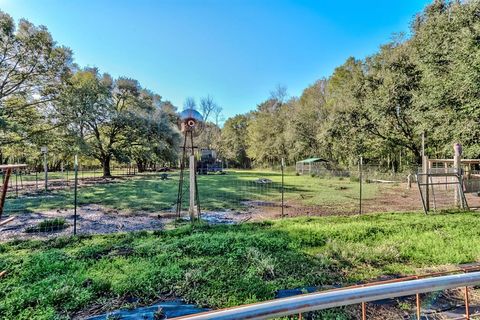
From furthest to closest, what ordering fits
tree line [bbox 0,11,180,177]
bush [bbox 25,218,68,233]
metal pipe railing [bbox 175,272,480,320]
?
1. tree line [bbox 0,11,180,177]
2. bush [bbox 25,218,68,233]
3. metal pipe railing [bbox 175,272,480,320]

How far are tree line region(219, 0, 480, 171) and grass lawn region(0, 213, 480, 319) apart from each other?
8.99m

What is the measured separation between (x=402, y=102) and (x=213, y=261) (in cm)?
1868

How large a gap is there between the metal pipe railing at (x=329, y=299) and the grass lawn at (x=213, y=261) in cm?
197

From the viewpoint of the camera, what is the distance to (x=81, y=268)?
10.9ft

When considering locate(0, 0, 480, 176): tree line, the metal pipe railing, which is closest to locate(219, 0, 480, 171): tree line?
locate(0, 0, 480, 176): tree line

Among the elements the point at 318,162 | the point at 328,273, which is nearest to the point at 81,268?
the point at 328,273

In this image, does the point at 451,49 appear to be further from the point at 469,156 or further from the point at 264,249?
the point at 264,249

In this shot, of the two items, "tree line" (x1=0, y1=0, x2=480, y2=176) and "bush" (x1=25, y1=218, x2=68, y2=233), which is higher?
"tree line" (x1=0, y1=0, x2=480, y2=176)

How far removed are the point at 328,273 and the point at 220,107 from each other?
152 ft

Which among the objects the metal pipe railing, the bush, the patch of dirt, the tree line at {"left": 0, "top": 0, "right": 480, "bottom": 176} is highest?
the tree line at {"left": 0, "top": 0, "right": 480, "bottom": 176}

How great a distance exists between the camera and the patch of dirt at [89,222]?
537 centimetres

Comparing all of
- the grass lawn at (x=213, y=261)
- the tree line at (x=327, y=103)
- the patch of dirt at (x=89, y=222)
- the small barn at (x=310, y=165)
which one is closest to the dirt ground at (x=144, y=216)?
the patch of dirt at (x=89, y=222)

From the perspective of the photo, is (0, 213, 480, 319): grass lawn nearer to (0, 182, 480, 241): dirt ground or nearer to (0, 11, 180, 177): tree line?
(0, 182, 480, 241): dirt ground

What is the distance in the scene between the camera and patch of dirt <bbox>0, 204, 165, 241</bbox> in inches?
211
